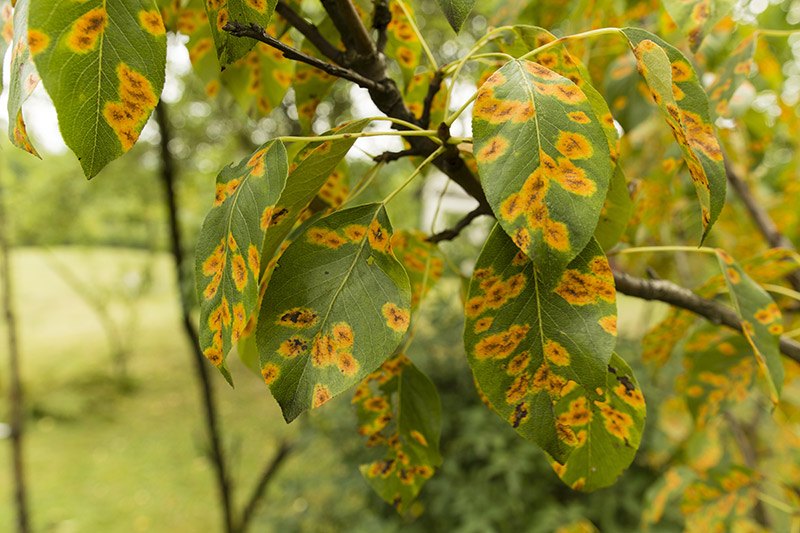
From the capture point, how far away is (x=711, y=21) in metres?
0.57

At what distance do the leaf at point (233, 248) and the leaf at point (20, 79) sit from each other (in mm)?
111

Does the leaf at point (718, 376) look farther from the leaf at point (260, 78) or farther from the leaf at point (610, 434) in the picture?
the leaf at point (260, 78)

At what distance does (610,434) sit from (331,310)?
0.23 meters

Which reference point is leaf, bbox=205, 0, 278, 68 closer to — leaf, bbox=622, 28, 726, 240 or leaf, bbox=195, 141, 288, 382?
leaf, bbox=195, 141, 288, 382

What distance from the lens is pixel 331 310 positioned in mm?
403

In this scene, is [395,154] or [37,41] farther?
[395,154]

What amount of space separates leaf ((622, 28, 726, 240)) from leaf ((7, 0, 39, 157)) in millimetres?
349

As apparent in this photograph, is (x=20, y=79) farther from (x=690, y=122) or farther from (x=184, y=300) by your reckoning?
(x=184, y=300)

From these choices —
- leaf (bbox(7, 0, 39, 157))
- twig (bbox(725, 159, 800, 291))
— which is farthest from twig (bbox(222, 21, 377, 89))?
twig (bbox(725, 159, 800, 291))

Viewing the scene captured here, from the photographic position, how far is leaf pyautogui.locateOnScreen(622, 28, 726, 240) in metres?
0.36

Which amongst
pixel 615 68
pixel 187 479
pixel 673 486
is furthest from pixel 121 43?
pixel 187 479

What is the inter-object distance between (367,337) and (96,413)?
674 centimetres

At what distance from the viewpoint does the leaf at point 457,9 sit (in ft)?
1.21

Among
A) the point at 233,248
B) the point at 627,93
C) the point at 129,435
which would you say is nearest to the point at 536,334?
the point at 233,248
